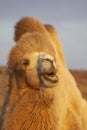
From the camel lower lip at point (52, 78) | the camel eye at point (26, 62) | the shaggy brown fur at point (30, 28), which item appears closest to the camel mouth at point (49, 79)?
the camel lower lip at point (52, 78)

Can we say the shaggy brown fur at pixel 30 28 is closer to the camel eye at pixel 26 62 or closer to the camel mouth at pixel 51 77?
the camel eye at pixel 26 62

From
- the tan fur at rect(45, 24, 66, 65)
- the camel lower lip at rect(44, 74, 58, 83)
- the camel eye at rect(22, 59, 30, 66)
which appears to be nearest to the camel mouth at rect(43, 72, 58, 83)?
the camel lower lip at rect(44, 74, 58, 83)

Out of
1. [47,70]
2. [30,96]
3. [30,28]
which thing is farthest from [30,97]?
[30,28]

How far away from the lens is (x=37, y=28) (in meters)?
6.96

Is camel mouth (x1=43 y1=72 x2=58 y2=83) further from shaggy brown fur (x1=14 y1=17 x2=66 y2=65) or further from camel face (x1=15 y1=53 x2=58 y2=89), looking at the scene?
shaggy brown fur (x1=14 y1=17 x2=66 y2=65)

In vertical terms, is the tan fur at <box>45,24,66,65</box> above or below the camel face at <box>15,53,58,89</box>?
above

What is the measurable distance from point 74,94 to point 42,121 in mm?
1143

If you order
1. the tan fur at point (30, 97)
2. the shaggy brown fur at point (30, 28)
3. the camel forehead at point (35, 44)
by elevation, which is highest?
the shaggy brown fur at point (30, 28)

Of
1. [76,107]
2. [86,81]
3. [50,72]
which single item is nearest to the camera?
[50,72]

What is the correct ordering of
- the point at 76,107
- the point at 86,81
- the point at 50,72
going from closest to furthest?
the point at 50,72, the point at 76,107, the point at 86,81

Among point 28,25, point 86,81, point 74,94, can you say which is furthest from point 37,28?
point 86,81

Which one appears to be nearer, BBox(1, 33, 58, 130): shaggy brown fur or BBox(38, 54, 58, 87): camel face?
BBox(38, 54, 58, 87): camel face

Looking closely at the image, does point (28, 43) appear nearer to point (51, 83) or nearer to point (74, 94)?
point (51, 83)

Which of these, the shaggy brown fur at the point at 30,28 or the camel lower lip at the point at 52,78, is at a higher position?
the shaggy brown fur at the point at 30,28
